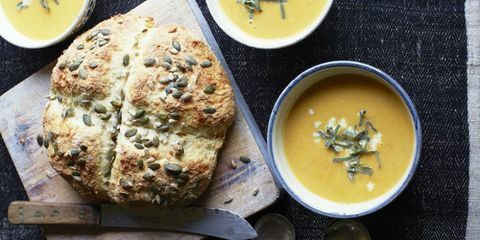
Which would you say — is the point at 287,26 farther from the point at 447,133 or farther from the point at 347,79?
the point at 447,133

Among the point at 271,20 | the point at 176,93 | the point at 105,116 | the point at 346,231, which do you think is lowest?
the point at 346,231

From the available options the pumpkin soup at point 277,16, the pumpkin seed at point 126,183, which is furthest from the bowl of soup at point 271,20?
the pumpkin seed at point 126,183

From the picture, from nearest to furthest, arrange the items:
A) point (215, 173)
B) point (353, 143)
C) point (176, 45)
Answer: point (353, 143) < point (176, 45) < point (215, 173)

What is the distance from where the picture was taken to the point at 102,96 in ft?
7.01

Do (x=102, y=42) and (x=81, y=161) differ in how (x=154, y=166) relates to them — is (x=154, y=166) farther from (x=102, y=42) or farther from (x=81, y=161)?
(x=102, y=42)

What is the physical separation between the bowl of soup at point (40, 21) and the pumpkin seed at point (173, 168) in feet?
1.91

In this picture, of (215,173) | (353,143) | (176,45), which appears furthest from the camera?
(215,173)

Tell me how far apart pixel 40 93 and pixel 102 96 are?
1.05 feet

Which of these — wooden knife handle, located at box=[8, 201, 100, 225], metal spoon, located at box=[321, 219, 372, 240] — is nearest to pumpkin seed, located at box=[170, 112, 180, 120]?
wooden knife handle, located at box=[8, 201, 100, 225]

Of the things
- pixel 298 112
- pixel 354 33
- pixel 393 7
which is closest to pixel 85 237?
pixel 298 112

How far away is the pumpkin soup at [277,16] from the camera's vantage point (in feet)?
6.89

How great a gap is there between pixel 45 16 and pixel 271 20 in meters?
0.79

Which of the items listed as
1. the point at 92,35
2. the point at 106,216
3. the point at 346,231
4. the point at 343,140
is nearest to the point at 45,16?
the point at 92,35

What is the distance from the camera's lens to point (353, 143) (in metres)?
2.04
